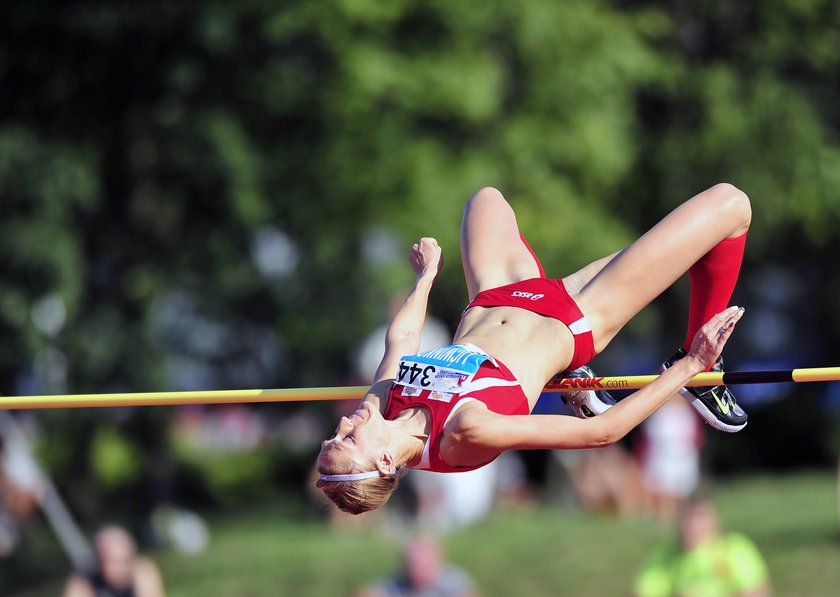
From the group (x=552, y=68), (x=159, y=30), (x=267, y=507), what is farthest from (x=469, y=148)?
(x=267, y=507)

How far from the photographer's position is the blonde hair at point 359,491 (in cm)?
502

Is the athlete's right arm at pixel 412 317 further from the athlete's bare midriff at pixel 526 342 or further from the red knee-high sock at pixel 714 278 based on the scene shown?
the red knee-high sock at pixel 714 278

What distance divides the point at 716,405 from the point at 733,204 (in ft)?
2.96

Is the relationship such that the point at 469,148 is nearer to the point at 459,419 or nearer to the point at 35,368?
the point at 35,368

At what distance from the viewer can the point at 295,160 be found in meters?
12.7

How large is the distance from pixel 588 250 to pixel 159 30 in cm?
460

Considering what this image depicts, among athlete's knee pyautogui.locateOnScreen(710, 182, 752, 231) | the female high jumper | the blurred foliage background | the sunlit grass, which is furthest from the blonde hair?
the blurred foliage background

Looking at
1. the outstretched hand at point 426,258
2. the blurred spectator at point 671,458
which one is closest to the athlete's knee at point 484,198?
the outstretched hand at point 426,258

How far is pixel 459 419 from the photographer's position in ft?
16.3

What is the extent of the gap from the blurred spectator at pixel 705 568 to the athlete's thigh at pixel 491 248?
159 inches

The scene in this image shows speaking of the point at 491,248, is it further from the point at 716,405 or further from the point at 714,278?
the point at 716,405

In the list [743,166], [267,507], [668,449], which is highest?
[743,166]

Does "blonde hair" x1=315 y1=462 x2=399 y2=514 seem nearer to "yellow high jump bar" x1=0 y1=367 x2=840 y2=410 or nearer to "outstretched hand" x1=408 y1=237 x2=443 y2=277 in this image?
"yellow high jump bar" x1=0 y1=367 x2=840 y2=410

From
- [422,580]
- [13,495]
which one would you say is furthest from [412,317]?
[13,495]
